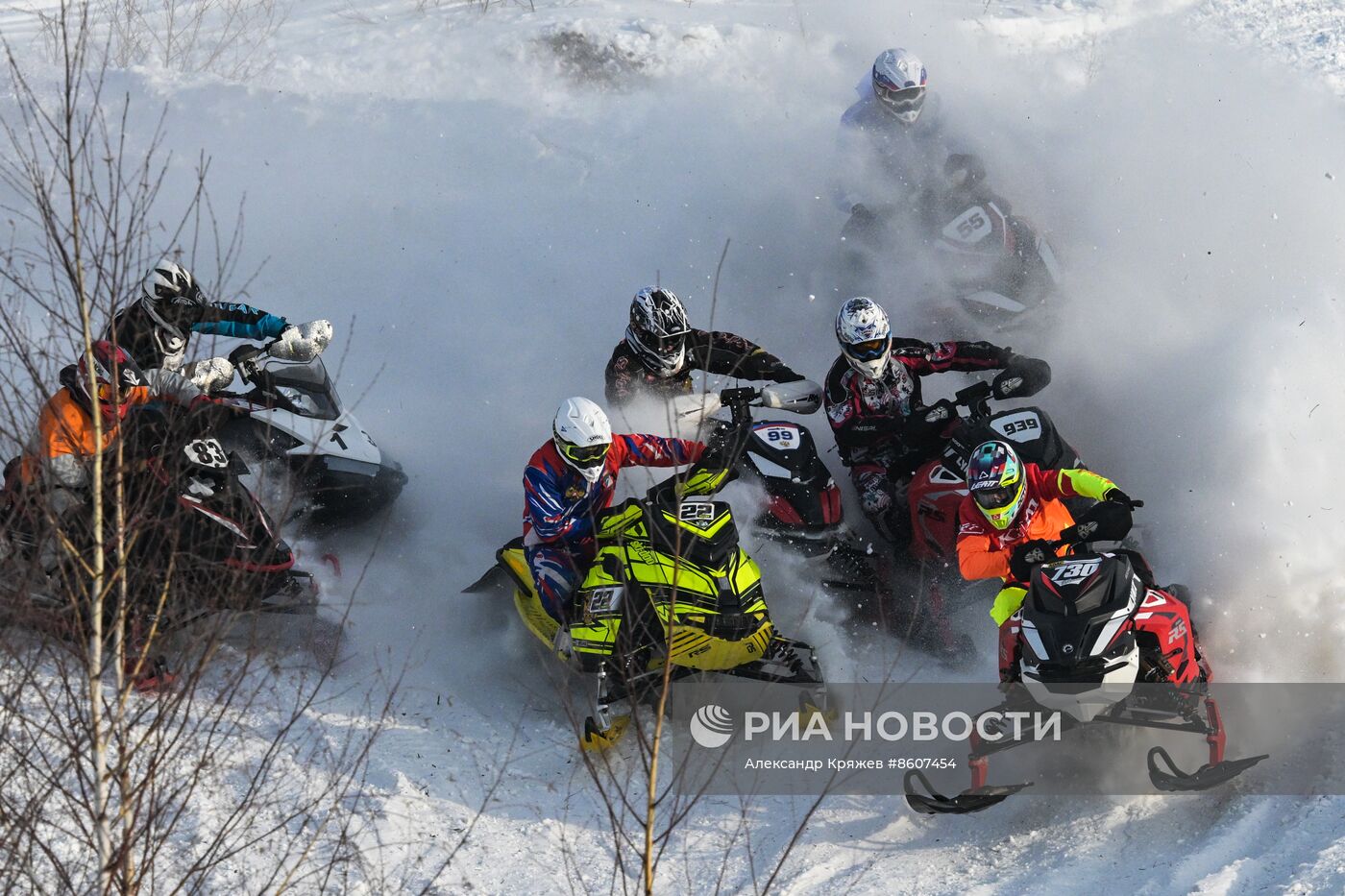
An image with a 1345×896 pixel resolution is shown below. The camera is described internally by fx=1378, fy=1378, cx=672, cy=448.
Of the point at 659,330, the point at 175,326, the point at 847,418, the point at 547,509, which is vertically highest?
the point at 659,330

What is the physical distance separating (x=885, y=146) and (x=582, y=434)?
5.35 meters

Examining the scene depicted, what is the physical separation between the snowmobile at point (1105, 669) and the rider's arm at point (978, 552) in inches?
30.3

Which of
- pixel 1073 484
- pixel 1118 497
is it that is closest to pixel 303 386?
pixel 1073 484

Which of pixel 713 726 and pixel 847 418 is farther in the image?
pixel 847 418

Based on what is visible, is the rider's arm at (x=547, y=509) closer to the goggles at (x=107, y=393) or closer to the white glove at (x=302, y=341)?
the white glove at (x=302, y=341)

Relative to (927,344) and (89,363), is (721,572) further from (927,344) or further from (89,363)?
(89,363)

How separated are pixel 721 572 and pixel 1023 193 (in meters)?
6.46

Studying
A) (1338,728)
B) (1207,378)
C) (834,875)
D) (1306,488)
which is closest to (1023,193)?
(1207,378)

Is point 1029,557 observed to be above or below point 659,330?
below

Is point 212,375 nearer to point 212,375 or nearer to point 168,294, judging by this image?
point 212,375

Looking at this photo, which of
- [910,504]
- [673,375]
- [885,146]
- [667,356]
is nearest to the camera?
[910,504]

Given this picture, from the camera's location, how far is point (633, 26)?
15438 millimetres

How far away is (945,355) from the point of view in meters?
9.66

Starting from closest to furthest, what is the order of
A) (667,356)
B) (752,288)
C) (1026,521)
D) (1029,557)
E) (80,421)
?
(1029,557) < (80,421) < (1026,521) < (667,356) < (752,288)
